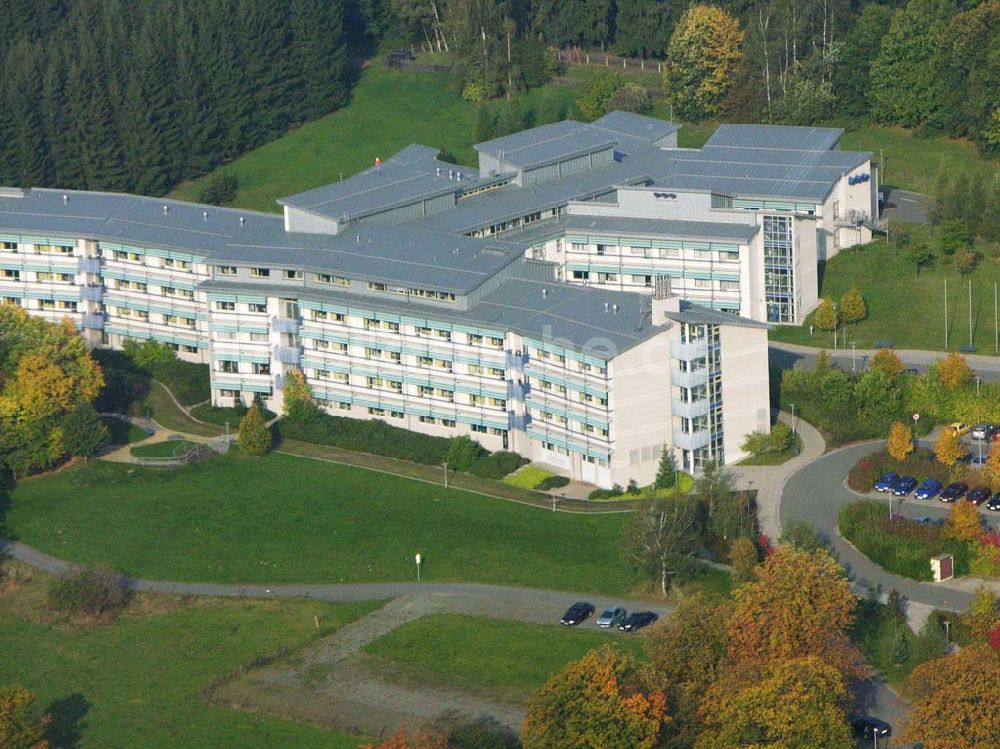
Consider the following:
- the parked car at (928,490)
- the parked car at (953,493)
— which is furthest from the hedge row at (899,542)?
the parked car at (953,493)

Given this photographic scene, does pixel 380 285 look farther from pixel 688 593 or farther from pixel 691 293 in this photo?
pixel 688 593

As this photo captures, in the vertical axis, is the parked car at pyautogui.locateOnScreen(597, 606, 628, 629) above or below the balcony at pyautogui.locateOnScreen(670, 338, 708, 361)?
below

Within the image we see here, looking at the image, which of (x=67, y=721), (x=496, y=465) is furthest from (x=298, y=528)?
(x=67, y=721)

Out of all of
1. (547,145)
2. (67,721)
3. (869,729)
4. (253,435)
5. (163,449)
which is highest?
(547,145)

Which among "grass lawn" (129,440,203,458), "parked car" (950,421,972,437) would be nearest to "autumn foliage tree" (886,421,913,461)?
"parked car" (950,421,972,437)

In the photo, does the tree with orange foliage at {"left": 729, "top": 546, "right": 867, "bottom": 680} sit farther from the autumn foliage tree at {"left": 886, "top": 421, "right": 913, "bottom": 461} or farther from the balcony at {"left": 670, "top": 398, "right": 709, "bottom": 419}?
the balcony at {"left": 670, "top": 398, "right": 709, "bottom": 419}

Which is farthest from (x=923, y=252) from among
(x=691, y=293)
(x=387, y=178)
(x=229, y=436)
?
(x=229, y=436)

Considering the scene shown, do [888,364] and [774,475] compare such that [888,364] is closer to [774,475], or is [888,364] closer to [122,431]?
[774,475]
